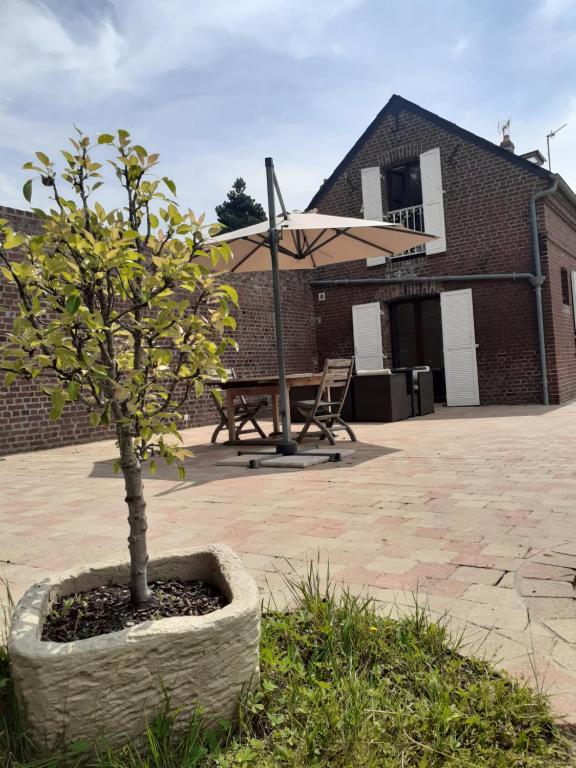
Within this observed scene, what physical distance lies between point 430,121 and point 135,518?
38.7 ft

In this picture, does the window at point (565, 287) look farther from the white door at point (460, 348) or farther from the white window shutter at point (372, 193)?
the white window shutter at point (372, 193)

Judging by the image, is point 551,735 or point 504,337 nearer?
point 551,735

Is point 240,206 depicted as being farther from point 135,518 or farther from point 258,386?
point 135,518

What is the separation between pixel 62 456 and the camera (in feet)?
22.1

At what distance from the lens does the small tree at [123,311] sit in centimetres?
136

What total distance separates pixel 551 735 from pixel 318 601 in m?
0.73

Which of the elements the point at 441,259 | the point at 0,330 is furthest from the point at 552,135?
the point at 0,330

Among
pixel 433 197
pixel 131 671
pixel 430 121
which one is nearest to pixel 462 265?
pixel 433 197

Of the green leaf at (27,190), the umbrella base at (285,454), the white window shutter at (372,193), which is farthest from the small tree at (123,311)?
the white window shutter at (372,193)

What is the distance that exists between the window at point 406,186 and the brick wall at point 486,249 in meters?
0.78

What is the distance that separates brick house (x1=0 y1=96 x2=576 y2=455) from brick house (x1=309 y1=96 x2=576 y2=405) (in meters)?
0.02

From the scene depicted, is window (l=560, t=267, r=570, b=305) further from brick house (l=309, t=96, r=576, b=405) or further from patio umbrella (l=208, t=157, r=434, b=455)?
patio umbrella (l=208, t=157, r=434, b=455)

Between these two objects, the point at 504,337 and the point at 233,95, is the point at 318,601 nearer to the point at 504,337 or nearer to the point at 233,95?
the point at 233,95

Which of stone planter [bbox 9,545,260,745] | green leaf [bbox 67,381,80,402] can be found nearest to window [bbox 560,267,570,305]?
stone planter [bbox 9,545,260,745]
